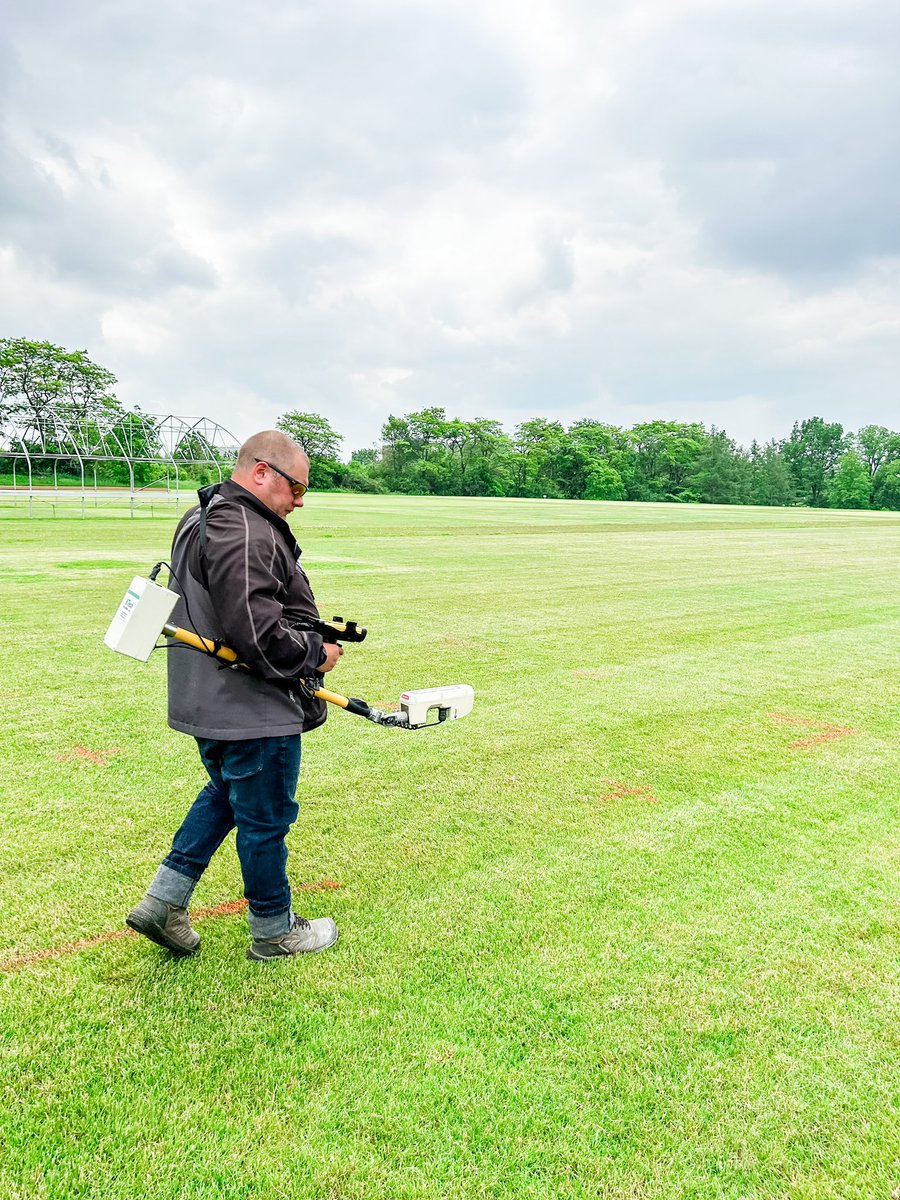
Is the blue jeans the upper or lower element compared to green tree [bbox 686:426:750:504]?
lower

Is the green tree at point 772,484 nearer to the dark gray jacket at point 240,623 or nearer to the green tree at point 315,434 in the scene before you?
the green tree at point 315,434

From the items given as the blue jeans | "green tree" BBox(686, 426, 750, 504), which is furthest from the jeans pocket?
"green tree" BBox(686, 426, 750, 504)

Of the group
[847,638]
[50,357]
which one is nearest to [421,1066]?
[847,638]

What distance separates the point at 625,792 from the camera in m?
5.22

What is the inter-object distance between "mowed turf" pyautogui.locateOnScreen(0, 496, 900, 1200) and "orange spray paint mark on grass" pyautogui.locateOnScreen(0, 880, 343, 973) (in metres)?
0.05

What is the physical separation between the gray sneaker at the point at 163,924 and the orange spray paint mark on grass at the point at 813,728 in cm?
482

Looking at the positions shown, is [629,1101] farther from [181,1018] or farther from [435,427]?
[435,427]

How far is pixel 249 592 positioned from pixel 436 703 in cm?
102

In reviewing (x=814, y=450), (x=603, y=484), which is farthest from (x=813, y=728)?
(x=814, y=450)

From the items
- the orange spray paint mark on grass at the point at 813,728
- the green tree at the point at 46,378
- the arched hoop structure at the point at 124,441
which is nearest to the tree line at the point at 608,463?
the green tree at the point at 46,378

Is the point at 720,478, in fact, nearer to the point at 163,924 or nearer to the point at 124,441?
the point at 124,441

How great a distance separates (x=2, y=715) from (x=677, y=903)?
5588mm

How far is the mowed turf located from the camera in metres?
2.39

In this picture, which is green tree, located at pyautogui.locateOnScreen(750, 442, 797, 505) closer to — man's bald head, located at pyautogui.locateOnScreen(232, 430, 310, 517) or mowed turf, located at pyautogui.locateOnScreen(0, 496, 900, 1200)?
mowed turf, located at pyautogui.locateOnScreen(0, 496, 900, 1200)
